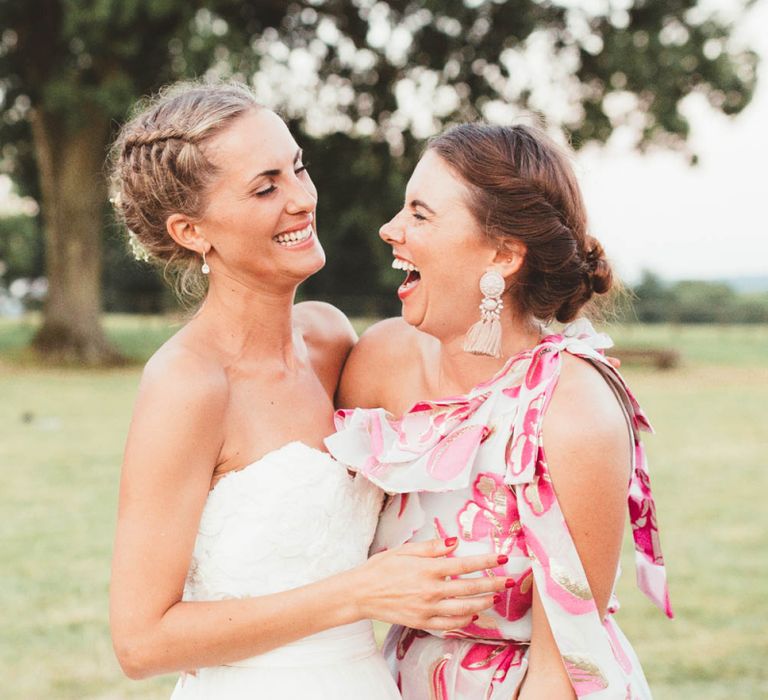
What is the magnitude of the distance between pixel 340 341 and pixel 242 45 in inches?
601

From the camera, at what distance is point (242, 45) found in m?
17.3

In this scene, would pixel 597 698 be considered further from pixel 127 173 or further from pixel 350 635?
pixel 127 173

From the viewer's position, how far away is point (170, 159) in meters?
2.60

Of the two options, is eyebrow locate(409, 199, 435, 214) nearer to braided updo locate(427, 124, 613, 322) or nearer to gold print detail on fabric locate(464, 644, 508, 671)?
braided updo locate(427, 124, 613, 322)

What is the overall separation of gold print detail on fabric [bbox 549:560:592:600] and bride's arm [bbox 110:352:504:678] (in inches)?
5.0

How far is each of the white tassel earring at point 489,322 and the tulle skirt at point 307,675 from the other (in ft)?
2.58

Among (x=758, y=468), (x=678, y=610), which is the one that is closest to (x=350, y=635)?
(x=678, y=610)

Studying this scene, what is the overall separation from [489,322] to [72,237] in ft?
65.2

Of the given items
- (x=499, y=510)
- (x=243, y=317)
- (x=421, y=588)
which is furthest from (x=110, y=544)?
(x=421, y=588)

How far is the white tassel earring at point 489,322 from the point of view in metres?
2.62

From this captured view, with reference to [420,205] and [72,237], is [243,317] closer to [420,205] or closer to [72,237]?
[420,205]

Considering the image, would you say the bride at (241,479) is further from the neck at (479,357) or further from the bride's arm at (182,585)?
the neck at (479,357)

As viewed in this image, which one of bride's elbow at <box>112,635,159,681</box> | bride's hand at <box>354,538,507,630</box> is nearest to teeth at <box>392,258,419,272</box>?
bride's hand at <box>354,538,507,630</box>

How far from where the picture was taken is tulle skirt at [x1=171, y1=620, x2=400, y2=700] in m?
2.52
